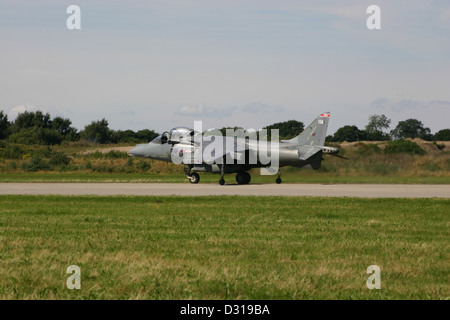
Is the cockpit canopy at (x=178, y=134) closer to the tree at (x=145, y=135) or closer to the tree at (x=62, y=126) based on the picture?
the tree at (x=145, y=135)

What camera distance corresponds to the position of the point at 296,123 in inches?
3762

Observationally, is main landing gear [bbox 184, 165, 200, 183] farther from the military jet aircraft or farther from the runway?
the runway

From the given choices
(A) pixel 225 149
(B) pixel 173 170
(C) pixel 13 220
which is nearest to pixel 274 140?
(A) pixel 225 149

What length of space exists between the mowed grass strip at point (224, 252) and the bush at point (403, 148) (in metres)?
25.8

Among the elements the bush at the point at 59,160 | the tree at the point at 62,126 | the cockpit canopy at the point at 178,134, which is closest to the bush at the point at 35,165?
the bush at the point at 59,160

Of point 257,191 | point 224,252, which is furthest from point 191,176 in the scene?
point 224,252

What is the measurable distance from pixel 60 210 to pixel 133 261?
928cm

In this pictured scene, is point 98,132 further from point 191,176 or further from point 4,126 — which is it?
point 191,176

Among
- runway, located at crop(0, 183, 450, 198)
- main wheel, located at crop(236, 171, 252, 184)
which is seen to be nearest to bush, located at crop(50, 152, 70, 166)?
main wheel, located at crop(236, 171, 252, 184)

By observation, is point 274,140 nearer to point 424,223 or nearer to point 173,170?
point 173,170

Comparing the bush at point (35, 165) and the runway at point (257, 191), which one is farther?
the bush at point (35, 165)

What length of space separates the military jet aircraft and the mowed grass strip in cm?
1615

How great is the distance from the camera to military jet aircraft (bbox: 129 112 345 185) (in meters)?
35.2

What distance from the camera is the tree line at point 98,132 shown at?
293 ft
